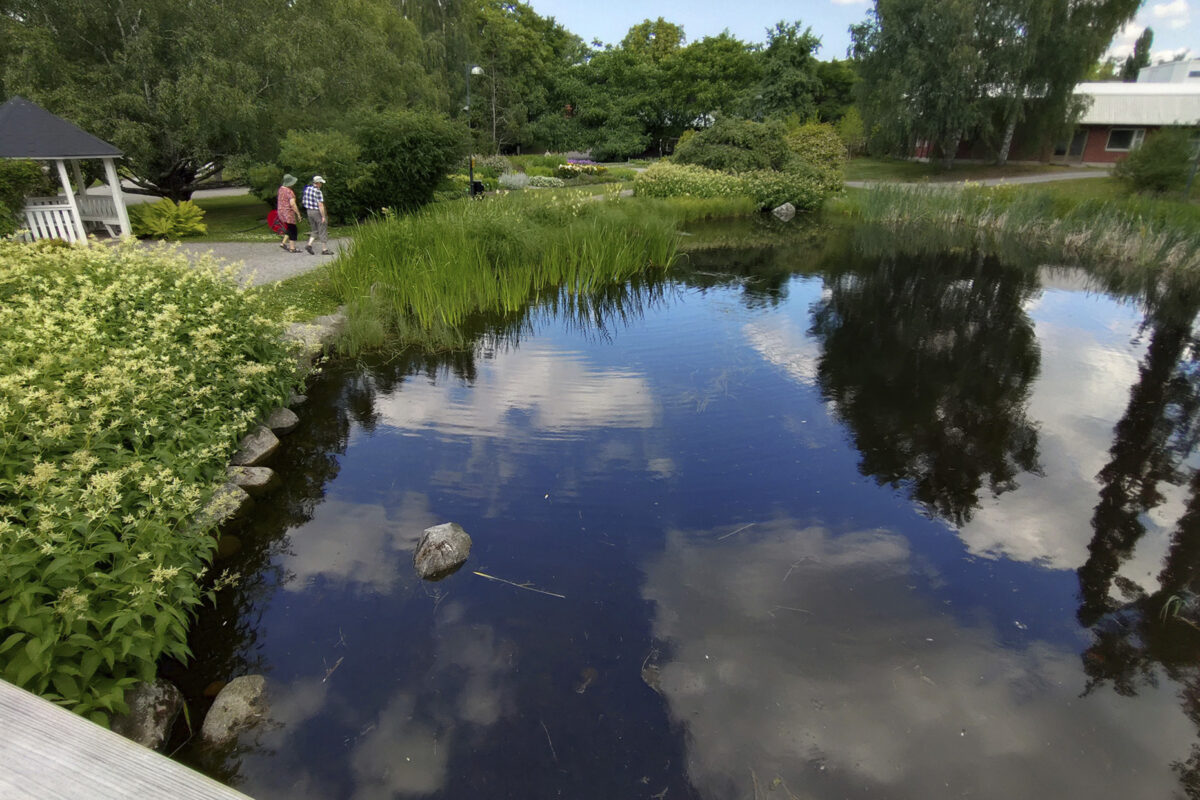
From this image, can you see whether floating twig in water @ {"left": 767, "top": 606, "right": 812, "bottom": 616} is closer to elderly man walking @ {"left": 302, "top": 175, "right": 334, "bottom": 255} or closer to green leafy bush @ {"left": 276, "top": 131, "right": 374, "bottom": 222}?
elderly man walking @ {"left": 302, "top": 175, "right": 334, "bottom": 255}

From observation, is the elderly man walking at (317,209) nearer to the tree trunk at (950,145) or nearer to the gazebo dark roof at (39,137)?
the gazebo dark roof at (39,137)

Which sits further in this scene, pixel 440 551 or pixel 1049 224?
pixel 1049 224

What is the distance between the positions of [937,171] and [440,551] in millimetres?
32118

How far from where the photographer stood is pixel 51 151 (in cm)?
945

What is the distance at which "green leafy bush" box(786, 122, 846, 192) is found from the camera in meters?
20.8

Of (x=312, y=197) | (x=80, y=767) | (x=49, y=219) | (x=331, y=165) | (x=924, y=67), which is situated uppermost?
(x=924, y=67)

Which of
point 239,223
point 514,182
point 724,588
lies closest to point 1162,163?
point 514,182

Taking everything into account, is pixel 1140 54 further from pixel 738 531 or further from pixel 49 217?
pixel 49 217

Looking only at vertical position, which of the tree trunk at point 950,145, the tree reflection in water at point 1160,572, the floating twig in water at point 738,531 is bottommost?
the tree reflection in water at point 1160,572

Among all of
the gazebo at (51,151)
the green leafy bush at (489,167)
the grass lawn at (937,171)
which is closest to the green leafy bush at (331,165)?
the gazebo at (51,151)

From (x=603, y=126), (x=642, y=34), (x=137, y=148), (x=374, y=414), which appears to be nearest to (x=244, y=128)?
(x=137, y=148)

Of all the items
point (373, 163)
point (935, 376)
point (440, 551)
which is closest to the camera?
point (440, 551)

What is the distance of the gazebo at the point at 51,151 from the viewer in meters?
9.32

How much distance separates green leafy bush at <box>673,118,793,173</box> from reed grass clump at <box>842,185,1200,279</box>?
3.12 meters
